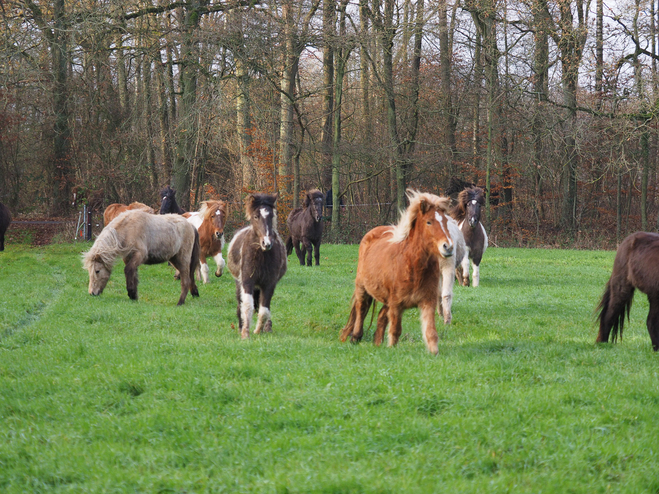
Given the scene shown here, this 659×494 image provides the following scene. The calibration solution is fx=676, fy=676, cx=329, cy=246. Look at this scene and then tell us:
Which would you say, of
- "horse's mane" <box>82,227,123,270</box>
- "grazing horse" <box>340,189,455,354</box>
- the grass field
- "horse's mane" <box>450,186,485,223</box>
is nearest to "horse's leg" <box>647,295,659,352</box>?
the grass field

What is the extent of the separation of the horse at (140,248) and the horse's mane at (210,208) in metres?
1.39

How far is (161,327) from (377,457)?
5901mm

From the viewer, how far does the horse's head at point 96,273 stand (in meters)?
12.8

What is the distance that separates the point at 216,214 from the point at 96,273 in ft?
9.83

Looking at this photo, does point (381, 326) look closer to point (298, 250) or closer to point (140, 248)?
point (140, 248)

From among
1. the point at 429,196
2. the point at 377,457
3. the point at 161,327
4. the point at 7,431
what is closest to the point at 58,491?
the point at 7,431

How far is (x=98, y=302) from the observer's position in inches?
472

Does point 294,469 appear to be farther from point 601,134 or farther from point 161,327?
point 601,134

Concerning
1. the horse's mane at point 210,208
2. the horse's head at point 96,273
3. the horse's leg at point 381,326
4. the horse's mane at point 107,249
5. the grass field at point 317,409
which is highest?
the horse's mane at point 210,208

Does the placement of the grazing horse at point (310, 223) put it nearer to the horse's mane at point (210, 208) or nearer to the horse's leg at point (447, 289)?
the horse's mane at point (210, 208)

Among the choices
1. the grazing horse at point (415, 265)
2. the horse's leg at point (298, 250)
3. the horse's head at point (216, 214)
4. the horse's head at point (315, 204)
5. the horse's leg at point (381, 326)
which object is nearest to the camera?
the grazing horse at point (415, 265)

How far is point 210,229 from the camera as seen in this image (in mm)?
15516

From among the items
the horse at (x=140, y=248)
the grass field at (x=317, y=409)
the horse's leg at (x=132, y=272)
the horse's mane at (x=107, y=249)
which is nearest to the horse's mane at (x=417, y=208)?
the grass field at (x=317, y=409)

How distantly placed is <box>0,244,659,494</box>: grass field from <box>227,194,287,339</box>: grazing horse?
38 cm
